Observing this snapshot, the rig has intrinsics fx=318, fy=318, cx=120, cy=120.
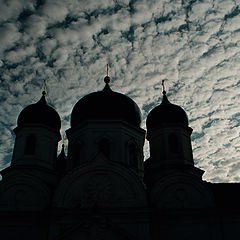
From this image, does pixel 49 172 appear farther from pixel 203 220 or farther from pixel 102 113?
pixel 203 220

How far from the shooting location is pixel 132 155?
21.5 metres

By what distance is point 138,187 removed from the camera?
57.6 ft

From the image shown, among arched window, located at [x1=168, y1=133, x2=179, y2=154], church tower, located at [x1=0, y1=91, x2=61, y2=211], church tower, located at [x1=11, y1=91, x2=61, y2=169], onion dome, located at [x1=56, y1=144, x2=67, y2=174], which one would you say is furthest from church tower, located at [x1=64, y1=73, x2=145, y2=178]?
onion dome, located at [x1=56, y1=144, x2=67, y2=174]

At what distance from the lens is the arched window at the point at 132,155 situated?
21266 mm

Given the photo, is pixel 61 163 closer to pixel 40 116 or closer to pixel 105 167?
pixel 40 116

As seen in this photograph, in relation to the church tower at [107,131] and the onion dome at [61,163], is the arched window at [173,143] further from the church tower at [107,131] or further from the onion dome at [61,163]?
the onion dome at [61,163]

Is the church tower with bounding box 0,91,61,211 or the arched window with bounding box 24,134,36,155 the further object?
the arched window with bounding box 24,134,36,155

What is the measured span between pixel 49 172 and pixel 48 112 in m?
4.34

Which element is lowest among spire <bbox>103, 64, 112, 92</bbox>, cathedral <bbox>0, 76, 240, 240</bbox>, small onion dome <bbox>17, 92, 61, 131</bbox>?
cathedral <bbox>0, 76, 240, 240</bbox>

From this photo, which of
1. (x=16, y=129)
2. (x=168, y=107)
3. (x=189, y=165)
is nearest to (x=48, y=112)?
(x=16, y=129)

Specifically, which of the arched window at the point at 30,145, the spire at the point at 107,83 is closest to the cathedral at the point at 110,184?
the arched window at the point at 30,145

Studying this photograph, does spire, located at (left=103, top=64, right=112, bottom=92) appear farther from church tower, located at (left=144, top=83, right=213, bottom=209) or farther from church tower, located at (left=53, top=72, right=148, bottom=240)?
church tower, located at (left=144, top=83, right=213, bottom=209)

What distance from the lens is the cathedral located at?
1670 centimetres

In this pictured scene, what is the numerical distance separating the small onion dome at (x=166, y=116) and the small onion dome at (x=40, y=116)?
6642mm
